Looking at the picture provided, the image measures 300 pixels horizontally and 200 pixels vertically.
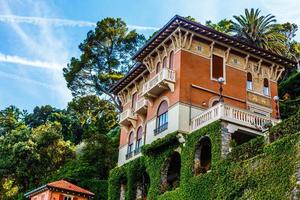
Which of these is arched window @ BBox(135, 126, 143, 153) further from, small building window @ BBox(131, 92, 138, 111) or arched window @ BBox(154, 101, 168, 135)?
arched window @ BBox(154, 101, 168, 135)

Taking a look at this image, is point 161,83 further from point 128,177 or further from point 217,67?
point 128,177

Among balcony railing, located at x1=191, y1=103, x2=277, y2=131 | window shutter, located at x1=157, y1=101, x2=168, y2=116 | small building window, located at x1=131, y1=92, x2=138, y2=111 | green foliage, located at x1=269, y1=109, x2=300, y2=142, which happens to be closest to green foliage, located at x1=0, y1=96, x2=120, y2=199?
small building window, located at x1=131, y1=92, x2=138, y2=111

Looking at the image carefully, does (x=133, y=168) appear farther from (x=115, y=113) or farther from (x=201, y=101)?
(x=115, y=113)

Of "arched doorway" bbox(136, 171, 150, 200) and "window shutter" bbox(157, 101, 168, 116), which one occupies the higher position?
"window shutter" bbox(157, 101, 168, 116)

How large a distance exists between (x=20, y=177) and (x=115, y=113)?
57.4 ft

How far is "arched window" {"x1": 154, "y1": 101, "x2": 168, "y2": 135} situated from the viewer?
3244 cm

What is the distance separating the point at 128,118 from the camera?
127 ft

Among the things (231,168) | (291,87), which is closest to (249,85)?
(231,168)

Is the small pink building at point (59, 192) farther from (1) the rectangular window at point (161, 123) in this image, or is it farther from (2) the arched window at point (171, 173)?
(1) the rectangular window at point (161, 123)

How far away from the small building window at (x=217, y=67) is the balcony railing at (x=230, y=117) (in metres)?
5.05

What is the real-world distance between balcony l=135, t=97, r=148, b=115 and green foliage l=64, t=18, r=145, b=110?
76.9 ft

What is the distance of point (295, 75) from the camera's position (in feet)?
168

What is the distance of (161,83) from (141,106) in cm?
456

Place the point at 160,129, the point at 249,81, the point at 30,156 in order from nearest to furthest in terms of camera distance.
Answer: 1. the point at 160,129
2. the point at 249,81
3. the point at 30,156
